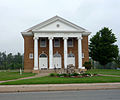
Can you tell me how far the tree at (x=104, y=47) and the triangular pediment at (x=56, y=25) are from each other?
9.99 m

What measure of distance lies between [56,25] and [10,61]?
236 feet

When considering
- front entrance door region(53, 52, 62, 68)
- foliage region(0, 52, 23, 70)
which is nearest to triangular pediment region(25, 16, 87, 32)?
front entrance door region(53, 52, 62, 68)

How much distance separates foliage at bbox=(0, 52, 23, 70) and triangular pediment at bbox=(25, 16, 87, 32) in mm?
47415

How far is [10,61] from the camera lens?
331ft

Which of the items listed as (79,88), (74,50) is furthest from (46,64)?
(79,88)

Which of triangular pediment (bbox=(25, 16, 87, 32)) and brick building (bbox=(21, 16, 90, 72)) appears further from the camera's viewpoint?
triangular pediment (bbox=(25, 16, 87, 32))

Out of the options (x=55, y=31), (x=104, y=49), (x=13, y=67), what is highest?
(x=55, y=31)

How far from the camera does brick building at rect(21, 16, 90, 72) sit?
35.0 meters

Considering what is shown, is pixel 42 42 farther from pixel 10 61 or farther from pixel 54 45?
pixel 10 61

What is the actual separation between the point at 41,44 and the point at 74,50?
738 cm

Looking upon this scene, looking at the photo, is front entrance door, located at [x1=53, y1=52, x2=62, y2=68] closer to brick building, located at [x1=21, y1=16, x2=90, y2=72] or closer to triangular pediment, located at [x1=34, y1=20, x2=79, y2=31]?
brick building, located at [x1=21, y1=16, x2=90, y2=72]

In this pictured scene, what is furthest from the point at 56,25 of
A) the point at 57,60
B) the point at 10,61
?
the point at 10,61

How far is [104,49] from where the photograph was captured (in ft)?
139

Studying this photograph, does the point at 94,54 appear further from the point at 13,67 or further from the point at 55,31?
the point at 13,67
